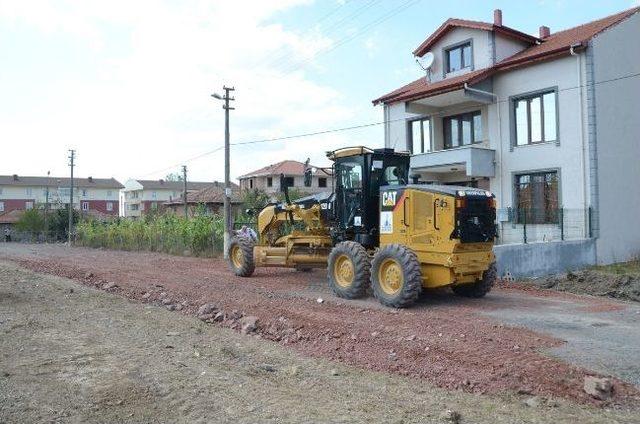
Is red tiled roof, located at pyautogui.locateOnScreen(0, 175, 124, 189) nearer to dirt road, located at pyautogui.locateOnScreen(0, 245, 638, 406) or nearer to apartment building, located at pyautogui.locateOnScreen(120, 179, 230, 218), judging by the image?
apartment building, located at pyautogui.locateOnScreen(120, 179, 230, 218)

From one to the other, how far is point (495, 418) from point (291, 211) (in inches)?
422

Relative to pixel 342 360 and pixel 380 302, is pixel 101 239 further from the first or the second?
pixel 342 360

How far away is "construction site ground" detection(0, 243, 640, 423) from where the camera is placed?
18.6ft

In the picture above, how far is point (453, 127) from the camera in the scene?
80.9 ft

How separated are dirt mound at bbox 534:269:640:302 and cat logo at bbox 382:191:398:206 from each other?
17.0 feet

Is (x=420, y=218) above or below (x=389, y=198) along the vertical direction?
below

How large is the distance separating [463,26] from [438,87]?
3.41m

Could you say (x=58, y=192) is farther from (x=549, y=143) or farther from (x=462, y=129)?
(x=549, y=143)

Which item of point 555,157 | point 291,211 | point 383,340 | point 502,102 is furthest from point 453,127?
point 383,340

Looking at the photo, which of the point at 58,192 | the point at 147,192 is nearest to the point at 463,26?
the point at 58,192

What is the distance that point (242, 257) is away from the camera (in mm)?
16516

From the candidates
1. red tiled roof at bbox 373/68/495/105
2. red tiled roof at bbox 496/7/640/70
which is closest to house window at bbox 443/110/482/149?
red tiled roof at bbox 373/68/495/105

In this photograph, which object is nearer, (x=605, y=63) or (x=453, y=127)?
(x=605, y=63)

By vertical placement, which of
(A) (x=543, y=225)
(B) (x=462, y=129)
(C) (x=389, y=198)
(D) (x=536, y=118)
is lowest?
(A) (x=543, y=225)
